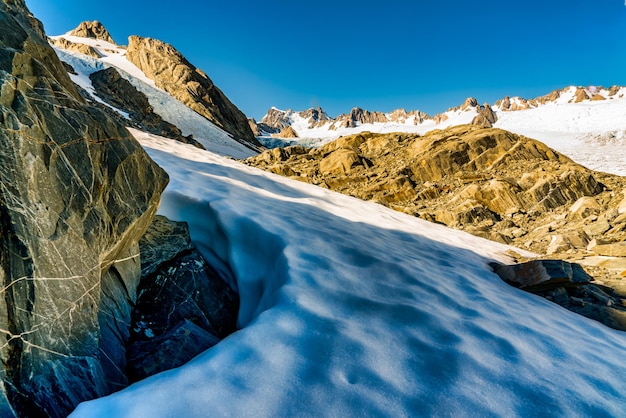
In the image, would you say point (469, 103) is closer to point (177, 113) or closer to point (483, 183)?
point (177, 113)

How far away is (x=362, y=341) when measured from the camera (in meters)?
2.92

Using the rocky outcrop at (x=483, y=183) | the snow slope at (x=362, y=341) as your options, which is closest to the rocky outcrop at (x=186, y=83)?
the rocky outcrop at (x=483, y=183)

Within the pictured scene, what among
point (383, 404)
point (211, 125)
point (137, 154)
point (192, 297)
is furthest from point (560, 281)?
point (211, 125)

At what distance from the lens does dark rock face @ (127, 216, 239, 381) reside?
2836mm

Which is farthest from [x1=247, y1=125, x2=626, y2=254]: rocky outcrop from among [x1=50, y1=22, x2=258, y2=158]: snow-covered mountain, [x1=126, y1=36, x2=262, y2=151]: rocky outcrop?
[x1=126, y1=36, x2=262, y2=151]: rocky outcrop

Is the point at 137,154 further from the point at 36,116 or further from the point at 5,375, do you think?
the point at 5,375

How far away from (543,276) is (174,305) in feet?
17.5

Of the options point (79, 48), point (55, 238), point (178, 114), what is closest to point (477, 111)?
point (178, 114)

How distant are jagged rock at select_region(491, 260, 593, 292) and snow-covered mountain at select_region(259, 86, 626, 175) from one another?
39326 millimetres

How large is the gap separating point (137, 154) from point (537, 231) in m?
14.0

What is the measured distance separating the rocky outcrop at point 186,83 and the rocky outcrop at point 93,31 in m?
43.5

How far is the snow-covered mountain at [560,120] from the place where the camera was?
4913cm

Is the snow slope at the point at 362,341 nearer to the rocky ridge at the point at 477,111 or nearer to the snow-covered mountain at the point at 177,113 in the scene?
the snow-covered mountain at the point at 177,113

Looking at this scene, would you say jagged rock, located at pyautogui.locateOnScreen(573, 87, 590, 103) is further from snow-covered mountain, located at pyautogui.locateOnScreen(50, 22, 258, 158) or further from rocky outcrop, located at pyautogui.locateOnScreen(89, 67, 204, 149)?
rocky outcrop, located at pyautogui.locateOnScreen(89, 67, 204, 149)
